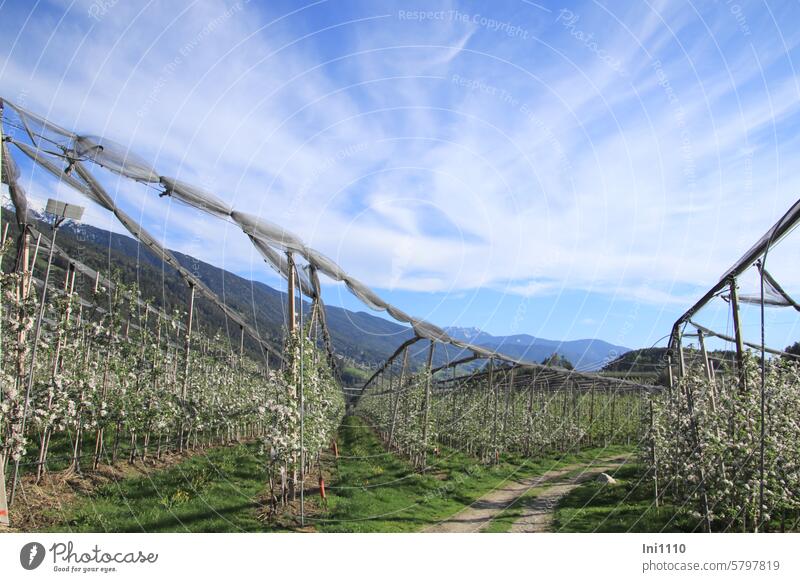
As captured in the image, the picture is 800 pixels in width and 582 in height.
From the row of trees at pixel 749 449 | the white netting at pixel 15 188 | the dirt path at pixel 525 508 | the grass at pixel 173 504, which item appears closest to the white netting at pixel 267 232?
the white netting at pixel 15 188

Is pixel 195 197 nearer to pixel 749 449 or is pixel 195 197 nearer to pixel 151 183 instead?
pixel 151 183

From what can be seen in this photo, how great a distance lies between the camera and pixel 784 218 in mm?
6352

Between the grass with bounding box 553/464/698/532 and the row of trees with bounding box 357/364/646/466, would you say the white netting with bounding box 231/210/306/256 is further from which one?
the row of trees with bounding box 357/364/646/466

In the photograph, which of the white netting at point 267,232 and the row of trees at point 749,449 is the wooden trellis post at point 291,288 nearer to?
the white netting at point 267,232

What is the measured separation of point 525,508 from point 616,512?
2.66 meters

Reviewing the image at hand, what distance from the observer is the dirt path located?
12469mm

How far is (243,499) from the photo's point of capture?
11.9 metres

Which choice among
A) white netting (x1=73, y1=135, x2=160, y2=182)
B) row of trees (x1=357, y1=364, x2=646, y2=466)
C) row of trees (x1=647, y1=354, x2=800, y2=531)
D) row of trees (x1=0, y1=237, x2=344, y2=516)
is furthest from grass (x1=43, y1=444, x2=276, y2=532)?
row of trees (x1=647, y1=354, x2=800, y2=531)

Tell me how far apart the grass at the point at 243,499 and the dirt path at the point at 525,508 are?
391 mm

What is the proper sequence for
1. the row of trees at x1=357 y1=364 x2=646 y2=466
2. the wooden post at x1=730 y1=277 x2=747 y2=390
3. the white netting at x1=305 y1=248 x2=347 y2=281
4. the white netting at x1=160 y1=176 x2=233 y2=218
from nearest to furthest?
the wooden post at x1=730 y1=277 x2=747 y2=390
the white netting at x1=160 y1=176 x2=233 y2=218
the white netting at x1=305 y1=248 x2=347 y2=281
the row of trees at x1=357 y1=364 x2=646 y2=466

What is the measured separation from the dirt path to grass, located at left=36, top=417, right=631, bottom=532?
15.4 inches

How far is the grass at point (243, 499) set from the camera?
31.4 feet
